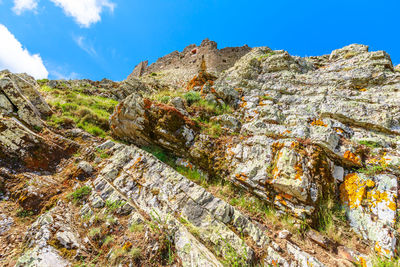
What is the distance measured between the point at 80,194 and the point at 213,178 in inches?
146

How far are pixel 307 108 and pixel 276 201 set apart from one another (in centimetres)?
450

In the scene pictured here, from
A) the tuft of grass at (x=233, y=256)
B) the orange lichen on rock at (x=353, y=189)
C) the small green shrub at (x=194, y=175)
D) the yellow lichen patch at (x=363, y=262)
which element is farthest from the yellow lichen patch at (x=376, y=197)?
the small green shrub at (x=194, y=175)

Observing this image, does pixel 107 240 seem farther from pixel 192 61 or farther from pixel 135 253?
pixel 192 61

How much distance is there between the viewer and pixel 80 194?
166 inches

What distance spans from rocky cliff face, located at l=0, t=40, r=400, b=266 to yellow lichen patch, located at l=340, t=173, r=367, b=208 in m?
0.02

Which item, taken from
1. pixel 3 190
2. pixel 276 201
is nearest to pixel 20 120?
pixel 3 190

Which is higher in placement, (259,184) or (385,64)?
(385,64)

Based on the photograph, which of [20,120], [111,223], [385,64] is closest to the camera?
[111,223]

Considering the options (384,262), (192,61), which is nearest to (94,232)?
(384,262)

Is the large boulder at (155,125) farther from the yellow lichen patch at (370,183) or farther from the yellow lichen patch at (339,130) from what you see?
the yellow lichen patch at (370,183)

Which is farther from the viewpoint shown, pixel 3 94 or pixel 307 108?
pixel 307 108

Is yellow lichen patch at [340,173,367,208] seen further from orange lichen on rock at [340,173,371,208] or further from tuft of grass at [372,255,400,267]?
tuft of grass at [372,255,400,267]

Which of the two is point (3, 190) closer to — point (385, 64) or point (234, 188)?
point (234, 188)

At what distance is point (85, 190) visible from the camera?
14.2 ft
